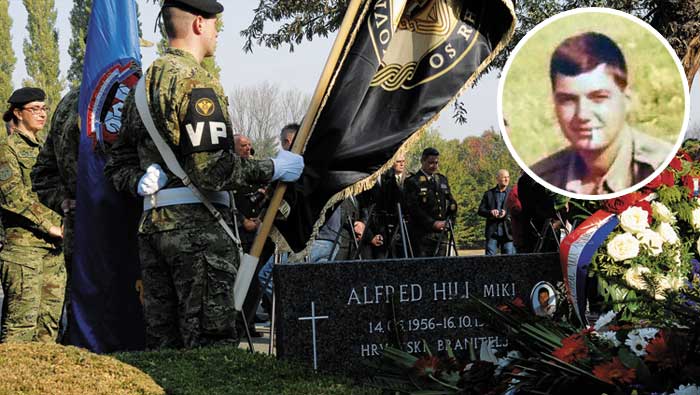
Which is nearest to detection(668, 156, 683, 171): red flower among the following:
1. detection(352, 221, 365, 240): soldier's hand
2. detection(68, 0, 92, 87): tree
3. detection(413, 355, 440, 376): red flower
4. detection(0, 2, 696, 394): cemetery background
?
detection(0, 2, 696, 394): cemetery background

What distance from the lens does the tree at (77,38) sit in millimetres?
45250

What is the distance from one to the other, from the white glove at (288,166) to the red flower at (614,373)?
10.00 feet

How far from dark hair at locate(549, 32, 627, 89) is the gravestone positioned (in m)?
0.99

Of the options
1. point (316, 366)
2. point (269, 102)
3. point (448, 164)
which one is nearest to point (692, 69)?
point (316, 366)

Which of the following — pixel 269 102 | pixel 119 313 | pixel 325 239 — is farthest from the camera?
pixel 269 102

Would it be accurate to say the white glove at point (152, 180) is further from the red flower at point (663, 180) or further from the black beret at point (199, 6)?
the red flower at point (663, 180)

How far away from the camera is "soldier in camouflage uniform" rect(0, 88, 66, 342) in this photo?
7.27 m

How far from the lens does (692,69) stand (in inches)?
415

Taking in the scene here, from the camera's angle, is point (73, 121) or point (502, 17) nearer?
point (502, 17)

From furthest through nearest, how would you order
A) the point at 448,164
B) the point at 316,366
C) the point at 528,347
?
the point at 448,164 < the point at 316,366 < the point at 528,347

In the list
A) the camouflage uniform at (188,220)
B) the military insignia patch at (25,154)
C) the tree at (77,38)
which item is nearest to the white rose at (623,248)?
the camouflage uniform at (188,220)

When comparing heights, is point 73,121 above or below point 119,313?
above

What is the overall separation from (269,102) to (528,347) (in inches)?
2018

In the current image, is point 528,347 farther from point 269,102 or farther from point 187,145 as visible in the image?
point 269,102
